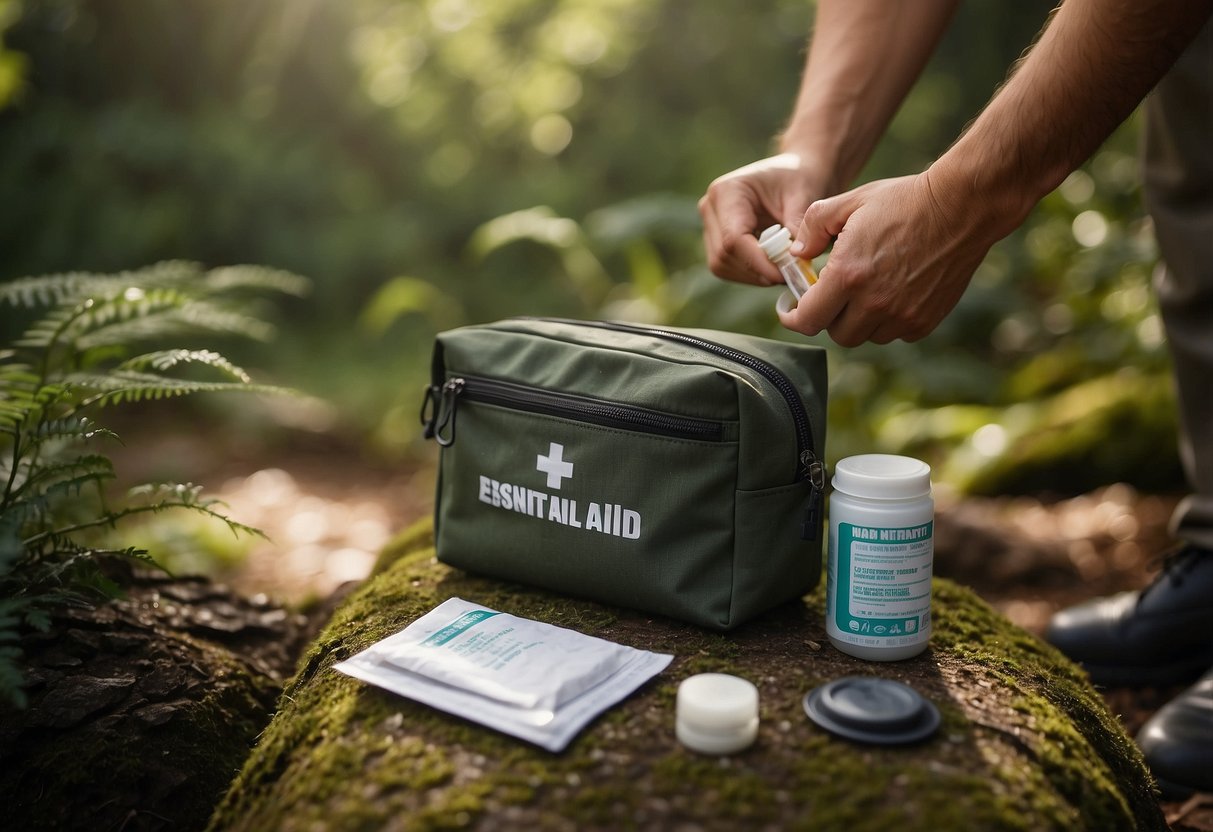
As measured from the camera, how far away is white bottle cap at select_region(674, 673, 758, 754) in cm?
129

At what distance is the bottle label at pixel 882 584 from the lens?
1.54 m

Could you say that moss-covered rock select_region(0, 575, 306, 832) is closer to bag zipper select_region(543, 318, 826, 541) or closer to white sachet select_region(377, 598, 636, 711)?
white sachet select_region(377, 598, 636, 711)

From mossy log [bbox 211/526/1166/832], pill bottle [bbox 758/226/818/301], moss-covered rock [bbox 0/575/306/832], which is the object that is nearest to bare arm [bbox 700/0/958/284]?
pill bottle [bbox 758/226/818/301]

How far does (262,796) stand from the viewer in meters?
1.41

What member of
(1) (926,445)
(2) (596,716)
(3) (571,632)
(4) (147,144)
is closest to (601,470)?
(3) (571,632)

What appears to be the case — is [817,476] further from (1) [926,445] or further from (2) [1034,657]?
(1) [926,445]

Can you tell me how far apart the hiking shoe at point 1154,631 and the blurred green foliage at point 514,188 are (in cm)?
138

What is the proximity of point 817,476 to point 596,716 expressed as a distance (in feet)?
2.04

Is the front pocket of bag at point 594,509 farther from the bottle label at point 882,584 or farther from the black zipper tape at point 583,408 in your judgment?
the bottle label at point 882,584

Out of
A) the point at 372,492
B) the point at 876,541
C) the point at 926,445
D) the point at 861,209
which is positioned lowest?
the point at 372,492

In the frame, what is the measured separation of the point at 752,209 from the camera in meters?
2.00

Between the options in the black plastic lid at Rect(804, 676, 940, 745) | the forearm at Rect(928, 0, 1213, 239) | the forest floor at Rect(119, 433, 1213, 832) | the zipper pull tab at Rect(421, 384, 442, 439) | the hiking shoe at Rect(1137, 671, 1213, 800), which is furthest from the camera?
the forest floor at Rect(119, 433, 1213, 832)

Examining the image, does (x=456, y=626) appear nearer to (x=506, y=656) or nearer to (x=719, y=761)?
(x=506, y=656)

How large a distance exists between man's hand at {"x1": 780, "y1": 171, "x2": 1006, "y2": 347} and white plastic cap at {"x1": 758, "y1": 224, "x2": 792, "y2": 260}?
55 mm
